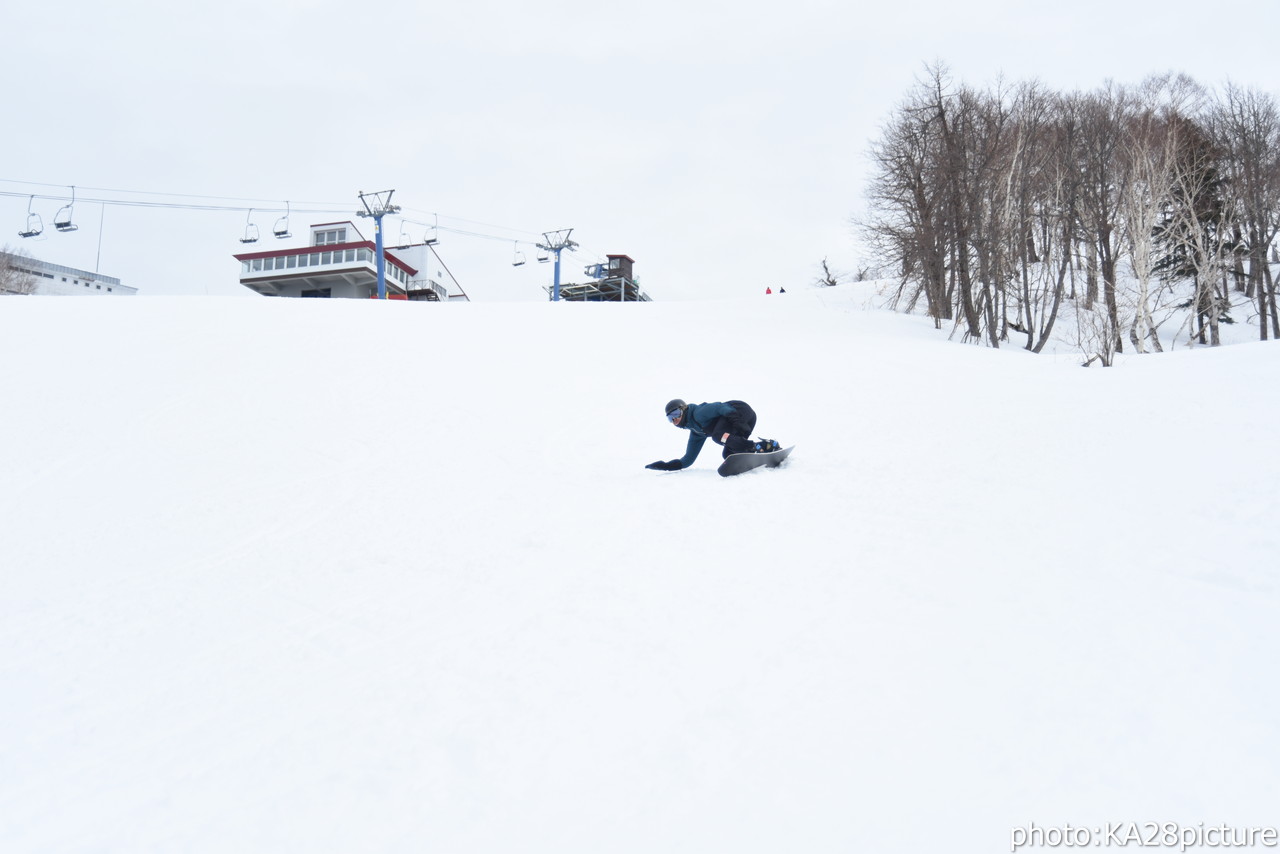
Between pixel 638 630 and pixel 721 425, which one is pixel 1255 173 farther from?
pixel 638 630

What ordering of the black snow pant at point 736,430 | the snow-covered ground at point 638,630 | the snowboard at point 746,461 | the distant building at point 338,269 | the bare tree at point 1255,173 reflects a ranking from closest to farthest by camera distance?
1. the snow-covered ground at point 638,630
2. the snowboard at point 746,461
3. the black snow pant at point 736,430
4. the bare tree at point 1255,173
5. the distant building at point 338,269

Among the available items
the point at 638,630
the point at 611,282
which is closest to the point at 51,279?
the point at 611,282

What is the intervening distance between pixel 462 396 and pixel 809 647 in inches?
330

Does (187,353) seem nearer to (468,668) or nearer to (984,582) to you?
(468,668)

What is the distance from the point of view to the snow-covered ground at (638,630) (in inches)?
109

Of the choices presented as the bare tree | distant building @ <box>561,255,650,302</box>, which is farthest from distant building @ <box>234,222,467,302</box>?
the bare tree

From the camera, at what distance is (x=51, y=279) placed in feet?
244

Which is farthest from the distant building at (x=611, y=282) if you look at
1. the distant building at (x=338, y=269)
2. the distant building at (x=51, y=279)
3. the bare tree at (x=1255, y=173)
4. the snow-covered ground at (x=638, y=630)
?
the snow-covered ground at (x=638, y=630)

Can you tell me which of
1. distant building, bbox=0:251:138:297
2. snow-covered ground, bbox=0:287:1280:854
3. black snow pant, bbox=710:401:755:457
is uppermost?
distant building, bbox=0:251:138:297

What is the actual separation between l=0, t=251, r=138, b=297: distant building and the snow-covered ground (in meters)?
62.4

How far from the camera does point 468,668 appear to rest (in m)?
3.79

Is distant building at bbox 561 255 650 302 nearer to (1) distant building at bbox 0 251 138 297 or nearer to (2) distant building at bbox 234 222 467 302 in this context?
(2) distant building at bbox 234 222 467 302

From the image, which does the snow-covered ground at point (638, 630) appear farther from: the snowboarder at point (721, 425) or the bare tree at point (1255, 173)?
the bare tree at point (1255, 173)

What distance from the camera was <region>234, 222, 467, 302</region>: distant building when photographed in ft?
166
